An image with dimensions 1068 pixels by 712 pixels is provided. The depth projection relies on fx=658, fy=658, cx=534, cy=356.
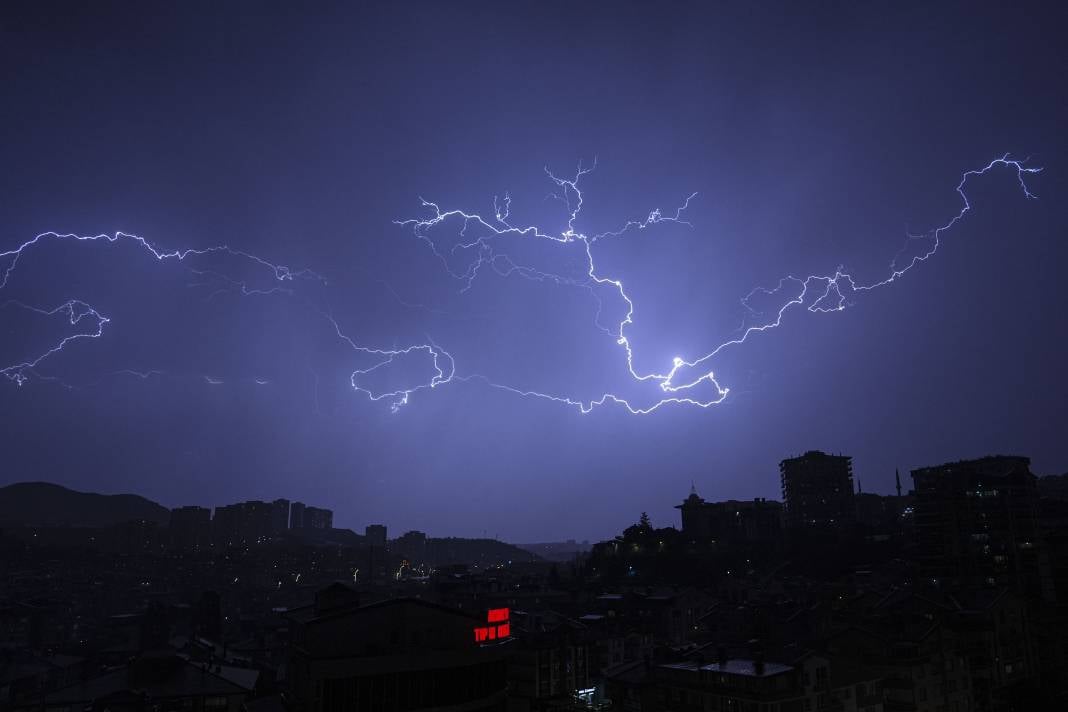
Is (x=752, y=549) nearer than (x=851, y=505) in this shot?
Yes

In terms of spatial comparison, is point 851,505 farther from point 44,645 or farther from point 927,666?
point 44,645

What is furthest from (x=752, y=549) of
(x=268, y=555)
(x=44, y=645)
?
(x=268, y=555)

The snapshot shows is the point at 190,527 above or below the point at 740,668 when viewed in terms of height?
above

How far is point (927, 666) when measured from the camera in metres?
37.2

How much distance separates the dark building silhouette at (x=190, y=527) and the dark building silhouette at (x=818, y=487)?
518 ft

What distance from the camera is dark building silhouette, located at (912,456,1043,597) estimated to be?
7669cm

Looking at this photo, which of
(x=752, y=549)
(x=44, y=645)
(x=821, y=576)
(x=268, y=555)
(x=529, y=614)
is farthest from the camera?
(x=268, y=555)

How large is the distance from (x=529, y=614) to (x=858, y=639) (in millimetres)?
27843

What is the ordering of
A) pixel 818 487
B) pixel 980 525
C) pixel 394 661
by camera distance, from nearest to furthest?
pixel 394 661, pixel 980 525, pixel 818 487

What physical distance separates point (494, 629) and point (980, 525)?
7110 centimetres

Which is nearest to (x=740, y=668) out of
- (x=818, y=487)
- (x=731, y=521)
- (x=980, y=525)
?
(x=980, y=525)

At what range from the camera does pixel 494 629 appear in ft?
125

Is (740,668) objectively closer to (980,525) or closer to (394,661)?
(394,661)

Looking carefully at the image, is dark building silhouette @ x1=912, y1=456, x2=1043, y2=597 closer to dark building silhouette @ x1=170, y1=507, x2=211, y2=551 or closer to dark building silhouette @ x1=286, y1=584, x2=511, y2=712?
dark building silhouette @ x1=286, y1=584, x2=511, y2=712
